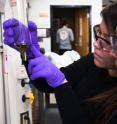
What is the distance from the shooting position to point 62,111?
1325 mm

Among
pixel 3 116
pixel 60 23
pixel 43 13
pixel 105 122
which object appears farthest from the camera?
pixel 60 23

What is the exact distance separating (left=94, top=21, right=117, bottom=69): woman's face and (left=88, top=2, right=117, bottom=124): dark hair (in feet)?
0.12

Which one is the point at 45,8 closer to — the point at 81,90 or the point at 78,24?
the point at 78,24

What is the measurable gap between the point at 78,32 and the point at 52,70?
30.9 feet

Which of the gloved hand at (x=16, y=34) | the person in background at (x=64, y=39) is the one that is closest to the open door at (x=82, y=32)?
the person in background at (x=64, y=39)

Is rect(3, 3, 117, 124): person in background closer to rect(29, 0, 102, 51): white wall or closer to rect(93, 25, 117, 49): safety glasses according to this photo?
rect(93, 25, 117, 49): safety glasses

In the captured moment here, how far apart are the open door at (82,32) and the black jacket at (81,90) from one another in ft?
24.2

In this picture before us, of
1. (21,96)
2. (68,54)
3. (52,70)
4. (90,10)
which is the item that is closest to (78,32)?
(90,10)

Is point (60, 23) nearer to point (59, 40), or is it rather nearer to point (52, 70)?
point (59, 40)

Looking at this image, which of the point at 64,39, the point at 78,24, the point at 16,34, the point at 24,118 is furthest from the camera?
the point at 78,24

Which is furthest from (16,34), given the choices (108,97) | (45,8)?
(45,8)

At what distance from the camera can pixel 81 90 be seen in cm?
147

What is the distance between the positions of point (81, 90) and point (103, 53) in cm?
22

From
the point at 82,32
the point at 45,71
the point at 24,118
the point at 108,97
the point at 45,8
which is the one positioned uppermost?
the point at 45,8
